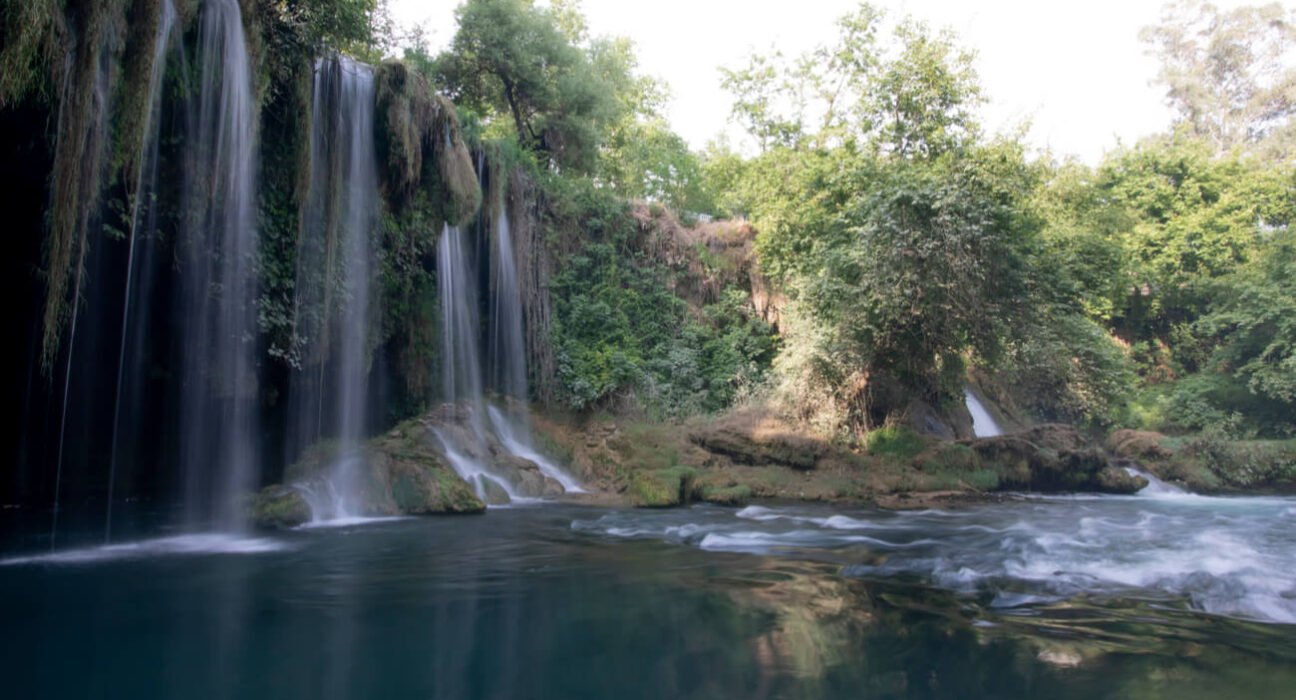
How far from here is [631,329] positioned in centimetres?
2202

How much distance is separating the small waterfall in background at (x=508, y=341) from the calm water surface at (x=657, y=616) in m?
8.53

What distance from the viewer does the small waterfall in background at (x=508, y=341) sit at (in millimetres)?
18312

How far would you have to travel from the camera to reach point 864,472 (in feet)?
53.0

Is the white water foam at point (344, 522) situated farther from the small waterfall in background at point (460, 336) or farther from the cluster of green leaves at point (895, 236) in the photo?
the cluster of green leaves at point (895, 236)

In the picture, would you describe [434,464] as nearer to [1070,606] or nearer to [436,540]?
[436,540]

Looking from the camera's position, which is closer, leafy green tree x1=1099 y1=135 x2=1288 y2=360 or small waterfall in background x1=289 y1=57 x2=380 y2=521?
small waterfall in background x1=289 y1=57 x2=380 y2=521

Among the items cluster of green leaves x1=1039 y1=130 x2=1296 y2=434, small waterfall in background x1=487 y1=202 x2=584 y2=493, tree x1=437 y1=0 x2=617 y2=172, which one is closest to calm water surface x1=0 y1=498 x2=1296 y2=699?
small waterfall in background x1=487 y1=202 x2=584 y2=493

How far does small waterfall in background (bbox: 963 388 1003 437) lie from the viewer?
2252cm

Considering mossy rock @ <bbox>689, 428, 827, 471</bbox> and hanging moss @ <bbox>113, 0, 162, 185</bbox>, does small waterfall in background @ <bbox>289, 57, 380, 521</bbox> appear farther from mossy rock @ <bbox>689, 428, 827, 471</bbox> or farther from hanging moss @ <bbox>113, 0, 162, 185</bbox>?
mossy rock @ <bbox>689, 428, 827, 471</bbox>

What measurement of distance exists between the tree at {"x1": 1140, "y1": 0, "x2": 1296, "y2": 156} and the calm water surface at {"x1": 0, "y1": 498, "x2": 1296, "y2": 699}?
37.0m

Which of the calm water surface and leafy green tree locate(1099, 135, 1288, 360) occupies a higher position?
leafy green tree locate(1099, 135, 1288, 360)

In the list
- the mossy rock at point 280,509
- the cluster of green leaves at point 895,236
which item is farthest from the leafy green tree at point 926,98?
the mossy rock at point 280,509

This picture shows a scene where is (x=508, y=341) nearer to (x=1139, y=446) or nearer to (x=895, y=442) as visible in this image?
(x=895, y=442)

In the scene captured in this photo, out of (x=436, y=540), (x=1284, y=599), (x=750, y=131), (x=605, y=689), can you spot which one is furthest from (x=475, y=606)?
(x=750, y=131)
